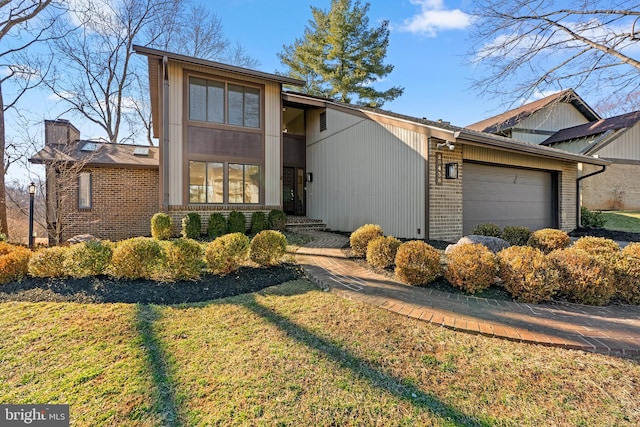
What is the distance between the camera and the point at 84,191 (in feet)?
34.8

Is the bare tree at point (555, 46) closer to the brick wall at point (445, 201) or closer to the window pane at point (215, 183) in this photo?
the brick wall at point (445, 201)

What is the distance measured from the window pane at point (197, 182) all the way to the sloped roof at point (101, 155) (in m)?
2.42

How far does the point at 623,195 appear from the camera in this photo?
647 inches

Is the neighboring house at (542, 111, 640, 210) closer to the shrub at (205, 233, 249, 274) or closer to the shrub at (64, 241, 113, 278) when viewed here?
the shrub at (205, 233, 249, 274)

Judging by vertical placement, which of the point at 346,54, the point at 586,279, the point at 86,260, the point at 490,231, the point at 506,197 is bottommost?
the point at 586,279

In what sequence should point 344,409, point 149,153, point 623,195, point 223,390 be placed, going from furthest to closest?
1. point 623,195
2. point 149,153
3. point 223,390
4. point 344,409

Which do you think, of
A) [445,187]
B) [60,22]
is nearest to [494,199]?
[445,187]

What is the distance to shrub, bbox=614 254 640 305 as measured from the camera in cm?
406

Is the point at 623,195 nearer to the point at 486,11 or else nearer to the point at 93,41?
the point at 486,11

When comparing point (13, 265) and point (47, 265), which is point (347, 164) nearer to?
point (47, 265)

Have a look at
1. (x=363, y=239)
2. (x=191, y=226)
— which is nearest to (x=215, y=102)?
(x=191, y=226)

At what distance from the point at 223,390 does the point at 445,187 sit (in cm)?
704

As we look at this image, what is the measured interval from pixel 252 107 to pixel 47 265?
24.4 ft

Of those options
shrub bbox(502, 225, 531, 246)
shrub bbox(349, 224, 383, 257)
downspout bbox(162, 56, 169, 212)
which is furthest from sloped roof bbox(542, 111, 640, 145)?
downspout bbox(162, 56, 169, 212)
